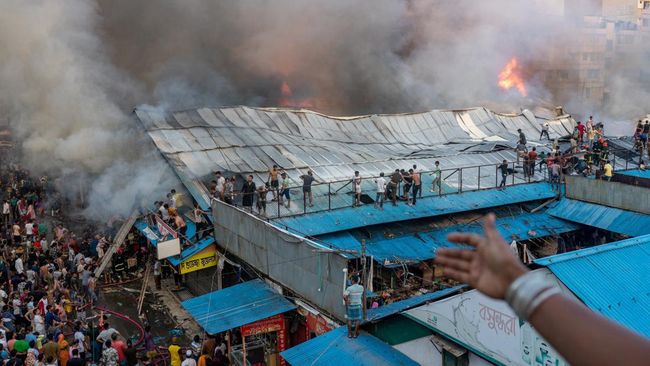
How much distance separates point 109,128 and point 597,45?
127ft

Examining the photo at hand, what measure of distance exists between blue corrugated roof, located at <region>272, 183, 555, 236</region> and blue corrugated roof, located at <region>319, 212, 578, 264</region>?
0.33 meters

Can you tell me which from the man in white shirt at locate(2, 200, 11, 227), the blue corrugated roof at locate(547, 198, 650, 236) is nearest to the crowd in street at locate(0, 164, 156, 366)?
the man in white shirt at locate(2, 200, 11, 227)

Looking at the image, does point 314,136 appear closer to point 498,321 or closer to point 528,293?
point 498,321

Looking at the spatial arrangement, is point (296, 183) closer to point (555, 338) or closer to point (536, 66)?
point (555, 338)

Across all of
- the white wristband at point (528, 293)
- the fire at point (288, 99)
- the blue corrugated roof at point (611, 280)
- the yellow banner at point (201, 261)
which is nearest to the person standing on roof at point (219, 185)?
the yellow banner at point (201, 261)

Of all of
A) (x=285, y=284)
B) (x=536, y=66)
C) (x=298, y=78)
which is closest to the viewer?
(x=285, y=284)

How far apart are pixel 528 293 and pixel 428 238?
12.9m

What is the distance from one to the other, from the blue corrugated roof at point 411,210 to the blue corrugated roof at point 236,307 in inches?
66.2

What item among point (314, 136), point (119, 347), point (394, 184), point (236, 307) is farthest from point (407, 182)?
point (119, 347)

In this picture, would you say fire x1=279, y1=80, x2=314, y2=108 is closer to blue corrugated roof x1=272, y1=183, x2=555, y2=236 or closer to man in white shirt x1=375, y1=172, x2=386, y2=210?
blue corrugated roof x1=272, y1=183, x2=555, y2=236

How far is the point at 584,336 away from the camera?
62.6 inches

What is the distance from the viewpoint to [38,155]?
2153 centimetres

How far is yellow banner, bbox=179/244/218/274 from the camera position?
14.5m

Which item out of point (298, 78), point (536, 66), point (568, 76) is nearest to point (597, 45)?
point (568, 76)
